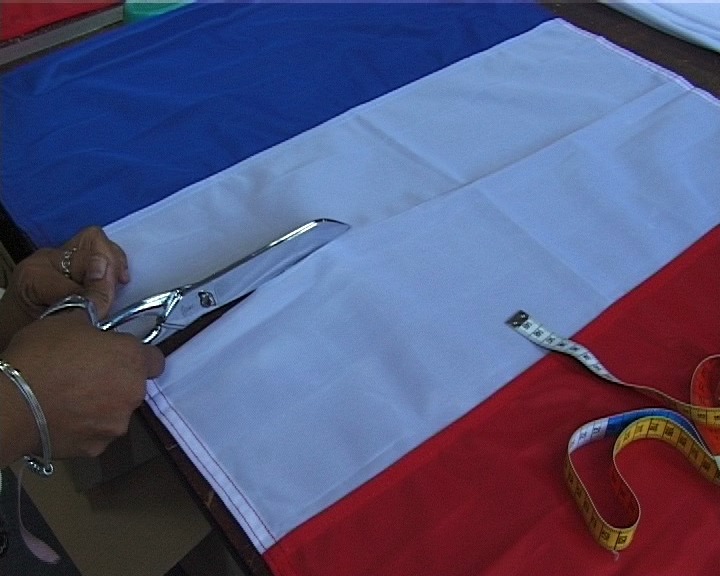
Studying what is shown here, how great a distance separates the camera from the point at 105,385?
596 millimetres

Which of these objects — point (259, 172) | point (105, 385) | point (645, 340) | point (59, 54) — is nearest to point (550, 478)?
point (645, 340)

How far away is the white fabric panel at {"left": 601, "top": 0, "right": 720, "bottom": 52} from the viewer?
1.04 m

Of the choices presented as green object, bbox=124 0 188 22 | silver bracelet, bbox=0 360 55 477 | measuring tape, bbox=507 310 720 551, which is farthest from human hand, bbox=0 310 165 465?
green object, bbox=124 0 188 22

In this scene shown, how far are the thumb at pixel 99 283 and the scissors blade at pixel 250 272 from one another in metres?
0.06

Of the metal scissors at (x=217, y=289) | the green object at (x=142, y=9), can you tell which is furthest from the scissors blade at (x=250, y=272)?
the green object at (x=142, y=9)

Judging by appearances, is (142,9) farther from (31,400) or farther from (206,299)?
(31,400)

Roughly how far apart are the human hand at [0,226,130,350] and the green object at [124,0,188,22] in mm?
447

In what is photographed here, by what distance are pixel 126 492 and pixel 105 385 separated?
0.89 ft

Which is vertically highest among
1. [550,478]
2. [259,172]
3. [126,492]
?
[259,172]

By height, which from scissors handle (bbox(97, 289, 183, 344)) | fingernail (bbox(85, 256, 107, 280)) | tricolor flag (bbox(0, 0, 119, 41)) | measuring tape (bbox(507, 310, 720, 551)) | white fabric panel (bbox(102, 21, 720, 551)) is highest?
tricolor flag (bbox(0, 0, 119, 41))

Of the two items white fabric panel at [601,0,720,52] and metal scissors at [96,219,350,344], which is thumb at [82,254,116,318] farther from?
white fabric panel at [601,0,720,52]

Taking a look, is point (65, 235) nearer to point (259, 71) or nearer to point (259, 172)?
point (259, 172)

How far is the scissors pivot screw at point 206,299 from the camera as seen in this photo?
690 millimetres

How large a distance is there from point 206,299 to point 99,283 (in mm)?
90
